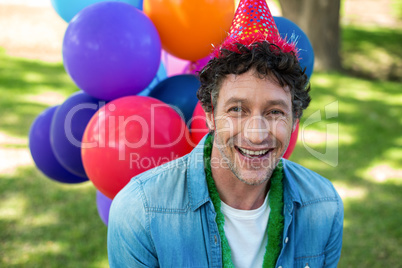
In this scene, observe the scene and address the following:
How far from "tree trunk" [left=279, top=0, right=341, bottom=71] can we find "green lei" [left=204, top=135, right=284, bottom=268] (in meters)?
5.58

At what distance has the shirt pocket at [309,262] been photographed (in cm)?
205

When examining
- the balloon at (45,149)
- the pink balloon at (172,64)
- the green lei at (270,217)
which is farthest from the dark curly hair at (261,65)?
the balloon at (45,149)

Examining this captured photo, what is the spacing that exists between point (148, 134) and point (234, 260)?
2.35 feet

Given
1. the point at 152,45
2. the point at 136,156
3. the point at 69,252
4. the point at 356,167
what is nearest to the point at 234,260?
the point at 136,156

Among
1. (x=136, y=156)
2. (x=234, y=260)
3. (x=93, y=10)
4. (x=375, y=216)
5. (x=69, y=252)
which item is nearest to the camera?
(x=234, y=260)

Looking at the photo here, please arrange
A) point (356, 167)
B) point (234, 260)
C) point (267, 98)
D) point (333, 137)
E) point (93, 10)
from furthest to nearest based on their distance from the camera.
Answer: point (333, 137)
point (356, 167)
point (93, 10)
point (234, 260)
point (267, 98)

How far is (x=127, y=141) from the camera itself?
2.10 metres

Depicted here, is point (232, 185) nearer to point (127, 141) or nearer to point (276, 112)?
point (276, 112)

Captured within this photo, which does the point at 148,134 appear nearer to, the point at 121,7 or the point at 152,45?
the point at 152,45

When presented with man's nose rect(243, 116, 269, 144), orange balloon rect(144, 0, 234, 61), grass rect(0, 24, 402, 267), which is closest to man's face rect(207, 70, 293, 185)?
man's nose rect(243, 116, 269, 144)

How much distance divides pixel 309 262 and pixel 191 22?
136 cm

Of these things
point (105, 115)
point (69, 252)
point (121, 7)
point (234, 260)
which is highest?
point (121, 7)

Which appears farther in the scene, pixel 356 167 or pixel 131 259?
pixel 356 167

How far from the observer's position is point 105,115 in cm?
216
